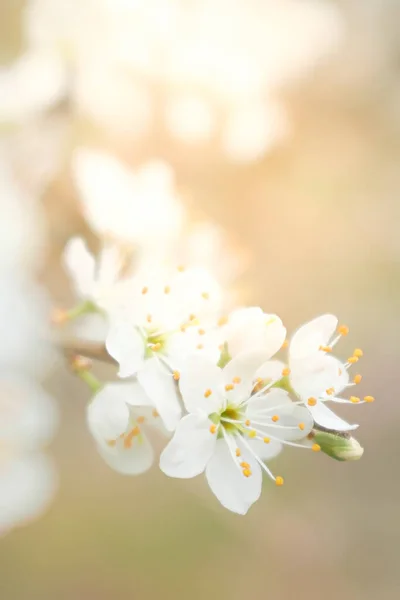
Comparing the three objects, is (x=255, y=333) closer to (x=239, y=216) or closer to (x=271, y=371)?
(x=271, y=371)

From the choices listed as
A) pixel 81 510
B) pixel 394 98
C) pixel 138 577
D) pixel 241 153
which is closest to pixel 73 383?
pixel 81 510

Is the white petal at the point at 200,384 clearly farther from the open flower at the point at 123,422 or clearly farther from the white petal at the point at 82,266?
the white petal at the point at 82,266

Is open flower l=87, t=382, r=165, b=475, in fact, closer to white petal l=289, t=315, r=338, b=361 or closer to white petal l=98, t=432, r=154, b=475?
white petal l=98, t=432, r=154, b=475

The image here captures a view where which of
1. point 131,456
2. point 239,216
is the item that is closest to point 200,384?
point 131,456

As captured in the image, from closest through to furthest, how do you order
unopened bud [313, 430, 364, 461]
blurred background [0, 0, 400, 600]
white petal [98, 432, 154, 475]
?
unopened bud [313, 430, 364, 461]
white petal [98, 432, 154, 475]
blurred background [0, 0, 400, 600]

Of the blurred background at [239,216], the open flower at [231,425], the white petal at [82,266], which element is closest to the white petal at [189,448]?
the open flower at [231,425]

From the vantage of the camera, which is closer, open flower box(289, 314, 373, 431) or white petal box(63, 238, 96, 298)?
open flower box(289, 314, 373, 431)

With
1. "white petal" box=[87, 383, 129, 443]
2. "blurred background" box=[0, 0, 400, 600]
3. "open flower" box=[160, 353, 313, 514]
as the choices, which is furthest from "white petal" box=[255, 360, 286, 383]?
"blurred background" box=[0, 0, 400, 600]
